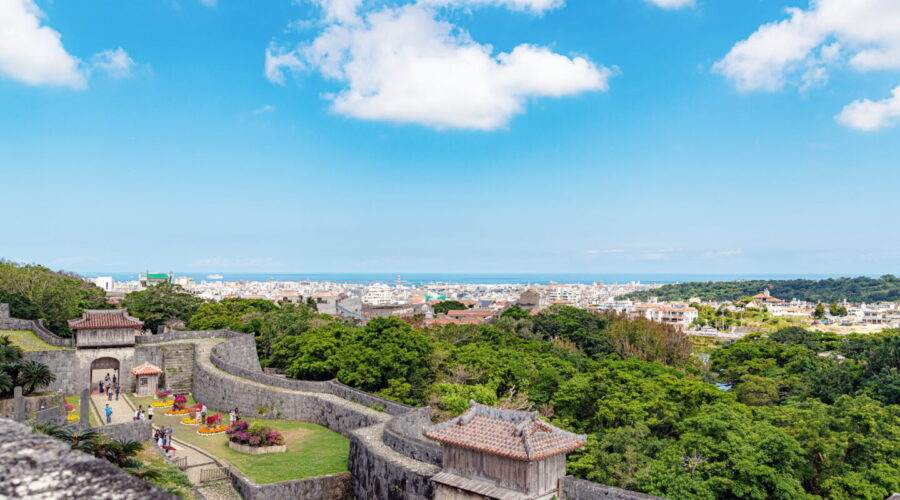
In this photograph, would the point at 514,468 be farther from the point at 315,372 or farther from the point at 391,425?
the point at 315,372

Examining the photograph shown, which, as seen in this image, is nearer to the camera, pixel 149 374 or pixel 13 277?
pixel 149 374

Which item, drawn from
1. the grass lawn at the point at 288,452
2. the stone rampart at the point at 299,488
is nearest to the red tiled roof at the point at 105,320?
the grass lawn at the point at 288,452

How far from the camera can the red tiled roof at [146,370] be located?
28.0m

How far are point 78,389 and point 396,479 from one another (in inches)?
800

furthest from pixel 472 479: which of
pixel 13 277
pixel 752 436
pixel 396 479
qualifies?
pixel 13 277

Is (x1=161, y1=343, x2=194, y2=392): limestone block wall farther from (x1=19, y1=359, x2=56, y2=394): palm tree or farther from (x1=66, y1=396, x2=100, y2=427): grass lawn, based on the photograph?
(x1=19, y1=359, x2=56, y2=394): palm tree

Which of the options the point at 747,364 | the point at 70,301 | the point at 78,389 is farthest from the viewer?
the point at 747,364

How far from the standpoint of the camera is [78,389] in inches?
1109

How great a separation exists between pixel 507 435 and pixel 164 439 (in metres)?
12.4

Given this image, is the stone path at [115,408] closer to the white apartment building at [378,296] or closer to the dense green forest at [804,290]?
the white apartment building at [378,296]

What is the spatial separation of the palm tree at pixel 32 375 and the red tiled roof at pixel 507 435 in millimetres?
18655

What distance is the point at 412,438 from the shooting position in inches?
680

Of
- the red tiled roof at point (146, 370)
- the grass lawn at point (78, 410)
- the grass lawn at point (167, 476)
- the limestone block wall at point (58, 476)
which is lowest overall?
the grass lawn at point (78, 410)

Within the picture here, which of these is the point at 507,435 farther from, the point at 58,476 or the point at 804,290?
the point at 804,290
